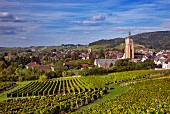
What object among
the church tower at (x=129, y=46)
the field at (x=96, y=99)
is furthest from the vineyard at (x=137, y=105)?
the church tower at (x=129, y=46)

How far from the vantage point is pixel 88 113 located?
28.3m

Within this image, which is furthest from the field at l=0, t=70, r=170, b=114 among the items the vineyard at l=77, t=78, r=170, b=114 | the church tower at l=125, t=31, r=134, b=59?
the church tower at l=125, t=31, r=134, b=59

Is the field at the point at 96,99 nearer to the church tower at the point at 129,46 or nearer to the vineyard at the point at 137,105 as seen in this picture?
the vineyard at the point at 137,105

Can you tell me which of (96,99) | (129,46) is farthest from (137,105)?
(129,46)

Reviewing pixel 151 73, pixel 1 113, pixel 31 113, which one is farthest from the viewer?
pixel 151 73

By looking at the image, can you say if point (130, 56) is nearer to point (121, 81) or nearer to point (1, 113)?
point (121, 81)

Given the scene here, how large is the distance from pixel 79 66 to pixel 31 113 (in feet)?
341

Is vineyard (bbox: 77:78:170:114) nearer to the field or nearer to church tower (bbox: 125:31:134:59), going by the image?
the field

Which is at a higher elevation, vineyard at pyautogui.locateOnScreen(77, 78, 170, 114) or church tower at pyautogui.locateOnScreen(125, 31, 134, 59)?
church tower at pyautogui.locateOnScreen(125, 31, 134, 59)

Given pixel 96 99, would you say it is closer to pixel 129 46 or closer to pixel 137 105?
pixel 137 105

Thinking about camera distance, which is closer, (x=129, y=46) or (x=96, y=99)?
(x=96, y=99)

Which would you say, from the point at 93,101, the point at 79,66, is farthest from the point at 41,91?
the point at 79,66

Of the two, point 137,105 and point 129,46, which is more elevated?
point 129,46

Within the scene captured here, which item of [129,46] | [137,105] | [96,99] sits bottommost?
[96,99]
